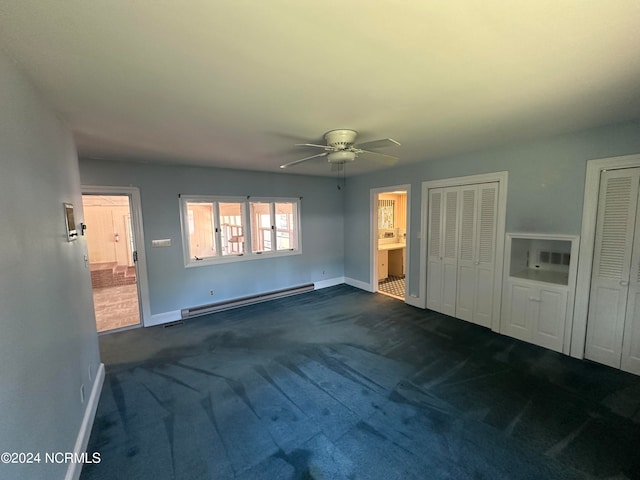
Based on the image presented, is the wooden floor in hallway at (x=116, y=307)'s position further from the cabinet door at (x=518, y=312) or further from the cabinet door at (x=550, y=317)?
the cabinet door at (x=550, y=317)

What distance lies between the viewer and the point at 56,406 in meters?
1.52

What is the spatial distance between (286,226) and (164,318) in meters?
2.65

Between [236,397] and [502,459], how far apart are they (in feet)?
6.86

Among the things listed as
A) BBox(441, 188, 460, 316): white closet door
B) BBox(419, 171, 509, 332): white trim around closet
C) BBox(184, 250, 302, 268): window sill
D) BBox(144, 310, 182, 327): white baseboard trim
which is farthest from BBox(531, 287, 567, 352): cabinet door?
BBox(144, 310, 182, 327): white baseboard trim

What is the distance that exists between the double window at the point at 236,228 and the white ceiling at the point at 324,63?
79.6 inches

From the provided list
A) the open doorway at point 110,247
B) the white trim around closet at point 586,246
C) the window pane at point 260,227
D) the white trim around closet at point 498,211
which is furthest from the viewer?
the open doorway at point 110,247

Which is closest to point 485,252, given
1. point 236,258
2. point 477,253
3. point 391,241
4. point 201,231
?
point 477,253

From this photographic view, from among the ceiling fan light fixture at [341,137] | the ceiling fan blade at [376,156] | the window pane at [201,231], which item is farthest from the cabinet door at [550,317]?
the window pane at [201,231]

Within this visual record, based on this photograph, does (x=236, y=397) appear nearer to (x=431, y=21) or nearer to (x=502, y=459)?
(x=502, y=459)

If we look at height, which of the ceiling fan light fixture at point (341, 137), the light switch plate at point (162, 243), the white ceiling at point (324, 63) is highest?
the white ceiling at point (324, 63)

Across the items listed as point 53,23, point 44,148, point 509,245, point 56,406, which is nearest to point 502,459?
point 509,245

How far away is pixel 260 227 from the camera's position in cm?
515

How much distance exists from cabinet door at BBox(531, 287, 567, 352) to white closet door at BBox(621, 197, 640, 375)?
0.48 metres

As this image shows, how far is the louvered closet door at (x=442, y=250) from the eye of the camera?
13.4 feet
